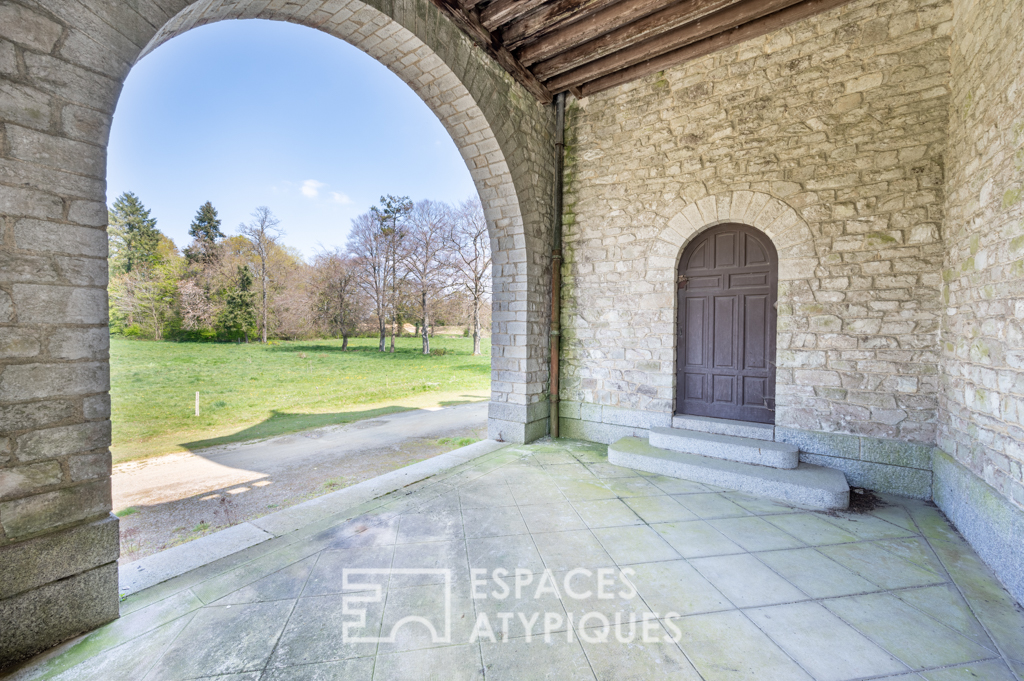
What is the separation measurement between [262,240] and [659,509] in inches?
674

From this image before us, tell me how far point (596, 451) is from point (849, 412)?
6.97 ft

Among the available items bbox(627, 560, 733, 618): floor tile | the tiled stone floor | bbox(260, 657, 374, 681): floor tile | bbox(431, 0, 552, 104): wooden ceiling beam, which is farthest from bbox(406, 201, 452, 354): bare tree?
bbox(260, 657, 374, 681): floor tile

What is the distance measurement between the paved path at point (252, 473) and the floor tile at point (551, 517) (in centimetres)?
246

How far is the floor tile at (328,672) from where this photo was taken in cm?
135

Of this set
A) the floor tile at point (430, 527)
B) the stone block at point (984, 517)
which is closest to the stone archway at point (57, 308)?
the floor tile at point (430, 527)

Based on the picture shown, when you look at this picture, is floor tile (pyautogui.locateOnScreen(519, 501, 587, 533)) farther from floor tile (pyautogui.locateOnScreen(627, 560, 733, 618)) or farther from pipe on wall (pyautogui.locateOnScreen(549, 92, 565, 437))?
pipe on wall (pyautogui.locateOnScreen(549, 92, 565, 437))

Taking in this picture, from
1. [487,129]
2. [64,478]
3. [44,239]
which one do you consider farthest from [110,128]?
[487,129]

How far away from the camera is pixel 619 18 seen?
3.48 meters

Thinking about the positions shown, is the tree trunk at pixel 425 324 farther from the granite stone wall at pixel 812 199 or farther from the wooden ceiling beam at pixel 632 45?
the granite stone wall at pixel 812 199

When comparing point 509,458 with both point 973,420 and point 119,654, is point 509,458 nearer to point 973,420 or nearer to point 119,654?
point 119,654

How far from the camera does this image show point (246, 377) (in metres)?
11.6

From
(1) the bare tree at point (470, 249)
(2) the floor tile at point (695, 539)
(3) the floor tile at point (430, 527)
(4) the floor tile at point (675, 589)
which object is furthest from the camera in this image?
(1) the bare tree at point (470, 249)

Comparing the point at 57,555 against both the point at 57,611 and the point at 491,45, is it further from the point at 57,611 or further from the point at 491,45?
the point at 491,45
